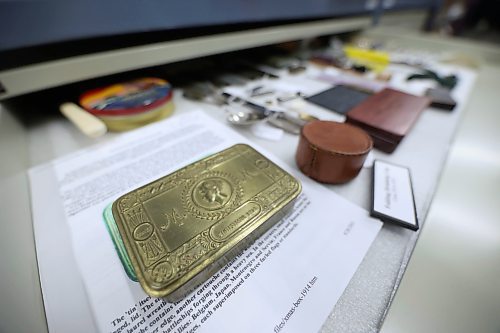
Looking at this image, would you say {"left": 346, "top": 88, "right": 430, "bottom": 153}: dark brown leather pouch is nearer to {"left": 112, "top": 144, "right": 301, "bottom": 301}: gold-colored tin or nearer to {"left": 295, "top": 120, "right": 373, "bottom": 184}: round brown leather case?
{"left": 295, "top": 120, "right": 373, "bottom": 184}: round brown leather case

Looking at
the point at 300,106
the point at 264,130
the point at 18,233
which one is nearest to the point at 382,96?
the point at 300,106

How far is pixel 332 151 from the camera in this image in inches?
10.7

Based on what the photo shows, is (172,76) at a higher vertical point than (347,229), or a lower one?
higher

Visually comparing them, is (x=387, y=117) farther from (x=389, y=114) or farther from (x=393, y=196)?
(x=393, y=196)

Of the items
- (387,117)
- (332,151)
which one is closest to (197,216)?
(332,151)

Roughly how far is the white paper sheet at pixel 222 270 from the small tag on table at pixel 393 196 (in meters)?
0.02

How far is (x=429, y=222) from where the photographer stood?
27 centimetres

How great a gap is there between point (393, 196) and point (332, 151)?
0.35 feet

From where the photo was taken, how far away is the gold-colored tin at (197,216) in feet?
0.60

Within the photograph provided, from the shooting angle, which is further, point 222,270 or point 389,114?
point 389,114

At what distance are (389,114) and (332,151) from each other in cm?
23

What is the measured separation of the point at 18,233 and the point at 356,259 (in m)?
0.34

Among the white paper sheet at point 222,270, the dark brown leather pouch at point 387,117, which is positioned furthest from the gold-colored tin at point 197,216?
the dark brown leather pouch at point 387,117

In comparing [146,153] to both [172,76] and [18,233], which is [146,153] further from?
[172,76]
